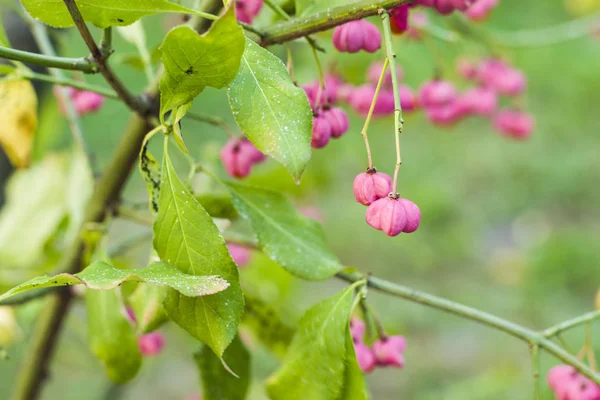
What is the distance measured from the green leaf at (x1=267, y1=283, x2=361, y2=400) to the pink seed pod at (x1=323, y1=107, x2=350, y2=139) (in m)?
0.16

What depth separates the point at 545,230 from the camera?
11.9 feet

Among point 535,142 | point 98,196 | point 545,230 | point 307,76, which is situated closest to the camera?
point 98,196

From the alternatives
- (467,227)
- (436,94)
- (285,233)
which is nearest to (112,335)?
(285,233)

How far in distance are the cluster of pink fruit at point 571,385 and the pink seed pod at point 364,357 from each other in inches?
9.0

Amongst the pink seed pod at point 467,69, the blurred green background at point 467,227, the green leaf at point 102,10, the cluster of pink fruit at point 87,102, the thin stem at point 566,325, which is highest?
the blurred green background at point 467,227

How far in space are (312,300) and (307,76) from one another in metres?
1.64

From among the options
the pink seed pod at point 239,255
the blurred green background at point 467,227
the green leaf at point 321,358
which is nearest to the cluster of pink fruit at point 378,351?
the green leaf at point 321,358

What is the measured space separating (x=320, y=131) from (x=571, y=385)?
17.2 inches

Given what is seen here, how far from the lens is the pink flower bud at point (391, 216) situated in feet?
1.92

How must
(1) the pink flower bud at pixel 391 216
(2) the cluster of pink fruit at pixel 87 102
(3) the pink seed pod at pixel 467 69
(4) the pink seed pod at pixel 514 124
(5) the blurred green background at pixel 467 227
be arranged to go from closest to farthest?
(1) the pink flower bud at pixel 391 216 → (2) the cluster of pink fruit at pixel 87 102 → (3) the pink seed pod at pixel 467 69 → (4) the pink seed pod at pixel 514 124 → (5) the blurred green background at pixel 467 227

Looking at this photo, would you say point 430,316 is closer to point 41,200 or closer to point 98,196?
point 41,200

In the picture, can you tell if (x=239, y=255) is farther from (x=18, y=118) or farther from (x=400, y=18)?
(x=400, y=18)

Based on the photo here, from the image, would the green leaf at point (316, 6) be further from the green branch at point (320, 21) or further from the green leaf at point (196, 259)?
the green leaf at point (196, 259)

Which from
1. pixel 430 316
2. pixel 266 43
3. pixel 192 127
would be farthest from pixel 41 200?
pixel 430 316
